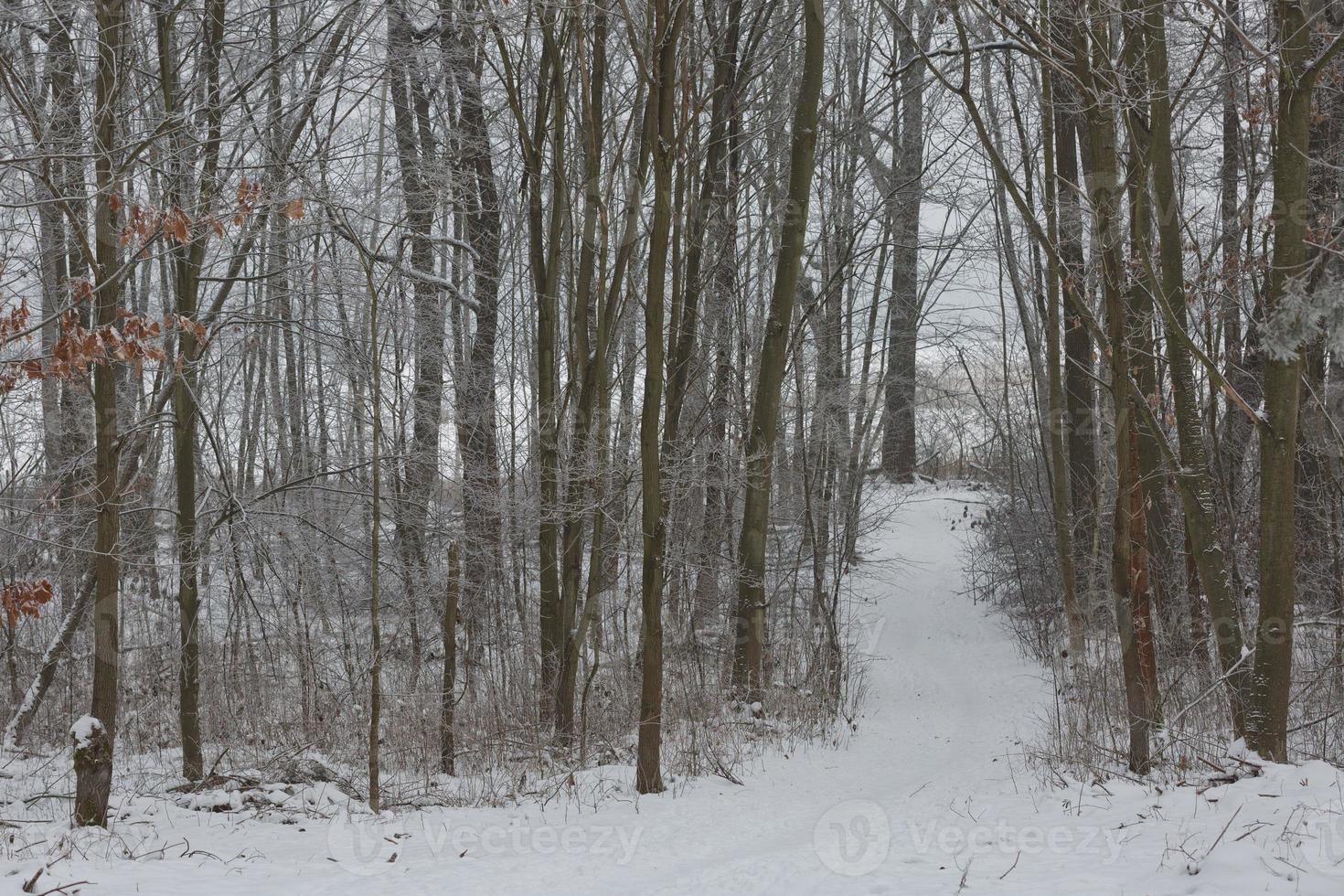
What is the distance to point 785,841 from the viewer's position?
516cm

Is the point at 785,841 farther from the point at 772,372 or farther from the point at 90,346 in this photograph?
the point at 772,372

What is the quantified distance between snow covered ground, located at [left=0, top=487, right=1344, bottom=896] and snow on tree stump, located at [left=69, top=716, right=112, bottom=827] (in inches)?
6.8

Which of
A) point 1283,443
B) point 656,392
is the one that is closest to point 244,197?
point 656,392

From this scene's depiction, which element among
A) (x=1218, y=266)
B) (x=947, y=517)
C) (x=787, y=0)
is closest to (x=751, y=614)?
(x=1218, y=266)

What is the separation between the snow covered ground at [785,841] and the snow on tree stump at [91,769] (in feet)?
0.57

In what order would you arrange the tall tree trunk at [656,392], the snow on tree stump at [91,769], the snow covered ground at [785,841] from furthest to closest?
the tall tree trunk at [656,392] < the snow on tree stump at [91,769] < the snow covered ground at [785,841]

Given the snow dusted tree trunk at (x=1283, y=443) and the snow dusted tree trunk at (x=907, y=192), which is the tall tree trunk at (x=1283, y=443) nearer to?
the snow dusted tree trunk at (x=1283, y=443)

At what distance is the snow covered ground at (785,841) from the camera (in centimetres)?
405

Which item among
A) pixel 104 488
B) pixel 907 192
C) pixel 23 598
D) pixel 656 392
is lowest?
pixel 23 598

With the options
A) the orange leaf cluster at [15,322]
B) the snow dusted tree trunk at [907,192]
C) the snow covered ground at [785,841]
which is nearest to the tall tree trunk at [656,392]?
the snow covered ground at [785,841]

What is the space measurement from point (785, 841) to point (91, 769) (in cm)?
401

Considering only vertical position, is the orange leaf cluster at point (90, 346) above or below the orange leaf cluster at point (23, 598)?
above

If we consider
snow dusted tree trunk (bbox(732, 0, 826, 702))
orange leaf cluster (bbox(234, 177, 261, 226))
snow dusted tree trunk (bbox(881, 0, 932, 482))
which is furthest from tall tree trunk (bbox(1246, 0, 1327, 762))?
orange leaf cluster (bbox(234, 177, 261, 226))

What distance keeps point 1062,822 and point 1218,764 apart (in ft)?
3.63
